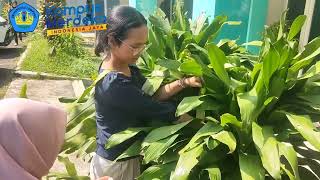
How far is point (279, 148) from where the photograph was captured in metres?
1.78

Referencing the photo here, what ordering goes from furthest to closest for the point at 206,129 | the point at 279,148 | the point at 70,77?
1. the point at 70,77
2. the point at 206,129
3. the point at 279,148

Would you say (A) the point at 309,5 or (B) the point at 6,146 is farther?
(A) the point at 309,5

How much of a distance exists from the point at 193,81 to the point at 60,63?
242 inches

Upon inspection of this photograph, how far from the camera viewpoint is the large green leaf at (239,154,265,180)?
5.77 ft

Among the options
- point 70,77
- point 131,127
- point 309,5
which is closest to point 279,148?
point 131,127

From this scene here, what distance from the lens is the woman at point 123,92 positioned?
1.92 m

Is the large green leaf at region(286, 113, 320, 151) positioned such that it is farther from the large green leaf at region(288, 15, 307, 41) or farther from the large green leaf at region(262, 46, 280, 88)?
the large green leaf at region(288, 15, 307, 41)

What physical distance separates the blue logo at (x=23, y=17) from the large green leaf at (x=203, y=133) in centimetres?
767

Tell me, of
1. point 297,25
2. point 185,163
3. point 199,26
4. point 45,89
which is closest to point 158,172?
point 185,163

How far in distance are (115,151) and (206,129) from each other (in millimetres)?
474

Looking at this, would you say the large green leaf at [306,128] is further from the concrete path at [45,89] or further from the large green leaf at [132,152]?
the concrete path at [45,89]

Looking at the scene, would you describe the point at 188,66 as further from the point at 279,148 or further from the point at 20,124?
the point at 20,124

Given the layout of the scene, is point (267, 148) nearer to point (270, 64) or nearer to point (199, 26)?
point (270, 64)

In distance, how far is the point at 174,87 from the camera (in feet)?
7.09
